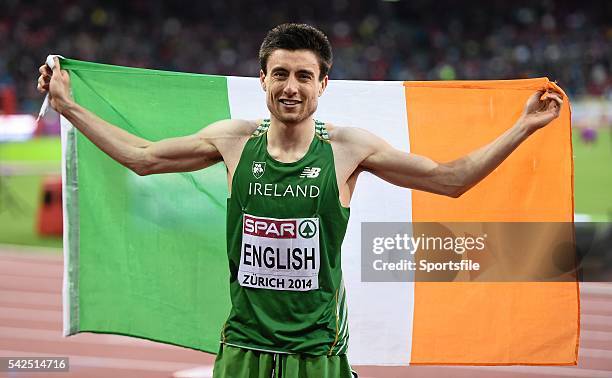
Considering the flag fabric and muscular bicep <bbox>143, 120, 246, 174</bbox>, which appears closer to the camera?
muscular bicep <bbox>143, 120, 246, 174</bbox>

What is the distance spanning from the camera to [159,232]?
4238mm

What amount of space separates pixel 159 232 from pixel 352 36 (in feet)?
95.5

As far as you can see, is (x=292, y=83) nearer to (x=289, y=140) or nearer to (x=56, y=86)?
(x=289, y=140)

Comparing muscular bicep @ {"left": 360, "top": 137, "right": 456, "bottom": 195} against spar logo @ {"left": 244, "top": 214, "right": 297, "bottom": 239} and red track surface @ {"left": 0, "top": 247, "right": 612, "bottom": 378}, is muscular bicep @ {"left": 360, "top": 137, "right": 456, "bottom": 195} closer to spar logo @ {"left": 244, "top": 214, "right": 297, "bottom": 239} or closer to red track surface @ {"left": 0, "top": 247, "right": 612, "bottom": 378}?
spar logo @ {"left": 244, "top": 214, "right": 297, "bottom": 239}

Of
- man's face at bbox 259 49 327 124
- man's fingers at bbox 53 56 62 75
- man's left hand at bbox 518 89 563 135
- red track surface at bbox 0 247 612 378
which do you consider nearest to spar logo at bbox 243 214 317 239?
man's face at bbox 259 49 327 124

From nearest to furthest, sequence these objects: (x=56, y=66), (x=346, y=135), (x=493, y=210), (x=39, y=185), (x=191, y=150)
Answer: (x=346, y=135), (x=191, y=150), (x=56, y=66), (x=493, y=210), (x=39, y=185)

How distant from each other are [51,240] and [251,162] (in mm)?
8911

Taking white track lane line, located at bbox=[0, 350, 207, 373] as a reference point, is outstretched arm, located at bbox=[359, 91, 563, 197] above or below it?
above

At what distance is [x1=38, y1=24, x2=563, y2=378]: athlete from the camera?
2920 mm

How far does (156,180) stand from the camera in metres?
4.26

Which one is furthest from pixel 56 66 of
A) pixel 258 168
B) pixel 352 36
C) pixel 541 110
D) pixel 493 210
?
pixel 352 36

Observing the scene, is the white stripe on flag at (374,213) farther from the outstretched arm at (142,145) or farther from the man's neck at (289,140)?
the man's neck at (289,140)

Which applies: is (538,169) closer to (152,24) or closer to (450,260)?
(450,260)

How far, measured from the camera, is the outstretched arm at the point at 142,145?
319 cm
